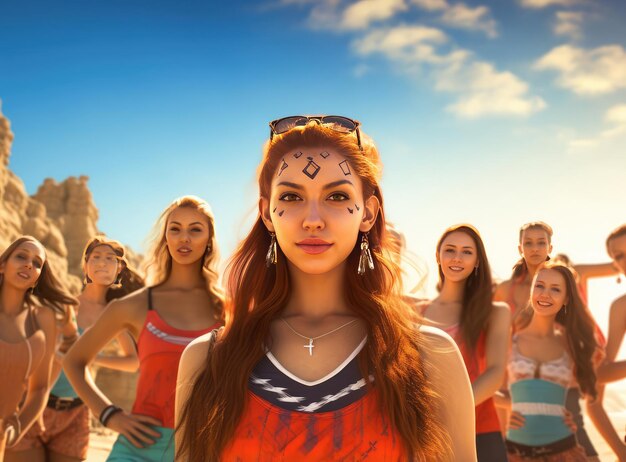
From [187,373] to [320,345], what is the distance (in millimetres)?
548

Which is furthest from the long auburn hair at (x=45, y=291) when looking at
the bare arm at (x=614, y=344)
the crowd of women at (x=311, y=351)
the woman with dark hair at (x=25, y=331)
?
the bare arm at (x=614, y=344)

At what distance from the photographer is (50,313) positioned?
6000 millimetres

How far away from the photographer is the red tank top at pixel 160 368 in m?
4.49

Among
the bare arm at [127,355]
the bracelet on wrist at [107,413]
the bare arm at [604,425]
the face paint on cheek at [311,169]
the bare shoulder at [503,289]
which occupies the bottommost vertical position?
the bare arm at [604,425]

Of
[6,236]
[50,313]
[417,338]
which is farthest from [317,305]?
[6,236]

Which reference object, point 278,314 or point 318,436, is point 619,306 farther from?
point 318,436

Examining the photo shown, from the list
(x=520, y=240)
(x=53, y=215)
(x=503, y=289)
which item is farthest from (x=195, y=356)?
(x=53, y=215)

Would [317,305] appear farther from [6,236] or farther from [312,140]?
[6,236]

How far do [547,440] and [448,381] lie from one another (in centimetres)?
355

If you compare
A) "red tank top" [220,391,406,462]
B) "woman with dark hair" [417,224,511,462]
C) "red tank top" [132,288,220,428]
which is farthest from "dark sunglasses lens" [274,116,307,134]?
"woman with dark hair" [417,224,511,462]

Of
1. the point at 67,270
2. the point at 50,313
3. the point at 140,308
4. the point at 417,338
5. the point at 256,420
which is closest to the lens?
the point at 256,420

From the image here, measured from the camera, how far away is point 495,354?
5113 mm

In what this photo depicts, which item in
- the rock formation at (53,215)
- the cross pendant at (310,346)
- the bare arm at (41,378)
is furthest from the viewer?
the rock formation at (53,215)

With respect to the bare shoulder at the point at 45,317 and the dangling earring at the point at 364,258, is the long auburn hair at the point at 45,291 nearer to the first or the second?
the bare shoulder at the point at 45,317
